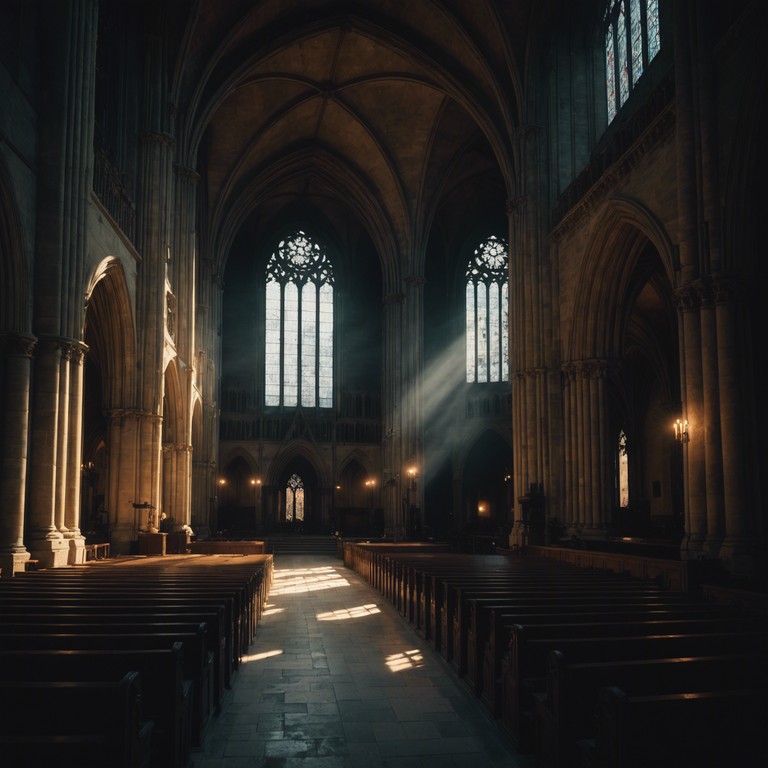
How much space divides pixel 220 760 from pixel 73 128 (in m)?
11.9

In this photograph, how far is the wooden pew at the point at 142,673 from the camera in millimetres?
4484

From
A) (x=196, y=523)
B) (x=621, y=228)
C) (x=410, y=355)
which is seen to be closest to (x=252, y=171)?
(x=410, y=355)

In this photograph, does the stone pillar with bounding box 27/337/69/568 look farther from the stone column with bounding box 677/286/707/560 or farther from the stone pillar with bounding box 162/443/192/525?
the stone pillar with bounding box 162/443/192/525

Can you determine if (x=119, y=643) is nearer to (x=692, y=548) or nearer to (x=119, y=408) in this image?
(x=692, y=548)

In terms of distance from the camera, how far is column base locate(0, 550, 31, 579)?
38.6ft

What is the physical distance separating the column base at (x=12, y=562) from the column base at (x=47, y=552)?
48cm

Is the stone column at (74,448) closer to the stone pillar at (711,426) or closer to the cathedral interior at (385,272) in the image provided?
the cathedral interior at (385,272)

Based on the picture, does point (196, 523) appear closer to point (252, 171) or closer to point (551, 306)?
point (252, 171)

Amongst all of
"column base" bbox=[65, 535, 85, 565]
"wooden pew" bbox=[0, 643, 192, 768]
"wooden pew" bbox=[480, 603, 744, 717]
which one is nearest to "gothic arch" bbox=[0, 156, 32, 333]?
"column base" bbox=[65, 535, 85, 565]

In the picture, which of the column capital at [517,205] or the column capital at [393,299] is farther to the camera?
the column capital at [393,299]

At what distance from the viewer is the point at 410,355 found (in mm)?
37031

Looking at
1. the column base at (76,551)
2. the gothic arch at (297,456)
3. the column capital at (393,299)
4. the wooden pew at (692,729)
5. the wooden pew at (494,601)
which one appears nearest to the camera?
the wooden pew at (692,729)

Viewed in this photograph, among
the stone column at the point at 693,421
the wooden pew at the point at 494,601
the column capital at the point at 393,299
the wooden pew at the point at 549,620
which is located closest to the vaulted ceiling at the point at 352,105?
the column capital at the point at 393,299

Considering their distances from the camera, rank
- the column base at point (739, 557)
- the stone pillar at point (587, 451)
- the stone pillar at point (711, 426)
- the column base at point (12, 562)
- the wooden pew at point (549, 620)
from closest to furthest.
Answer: the wooden pew at point (549, 620)
the column base at point (12, 562)
the column base at point (739, 557)
the stone pillar at point (711, 426)
the stone pillar at point (587, 451)
